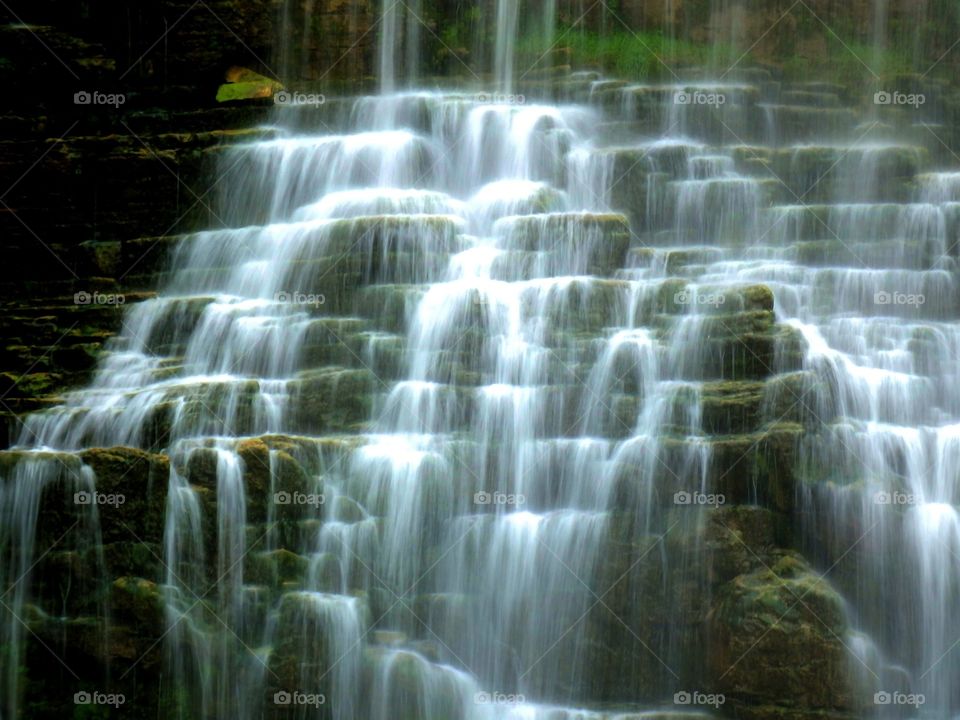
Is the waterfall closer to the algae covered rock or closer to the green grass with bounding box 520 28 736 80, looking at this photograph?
the green grass with bounding box 520 28 736 80

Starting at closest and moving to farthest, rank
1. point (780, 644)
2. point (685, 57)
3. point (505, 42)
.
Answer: point (780, 644) < point (685, 57) < point (505, 42)

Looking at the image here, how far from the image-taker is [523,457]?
11758 millimetres

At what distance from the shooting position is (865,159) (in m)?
16.2

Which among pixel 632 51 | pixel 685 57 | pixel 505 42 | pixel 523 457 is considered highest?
pixel 505 42

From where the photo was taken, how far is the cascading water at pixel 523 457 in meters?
10.8

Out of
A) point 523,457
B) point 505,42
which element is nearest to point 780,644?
point 523,457

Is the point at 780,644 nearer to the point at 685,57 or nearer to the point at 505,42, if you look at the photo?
the point at 685,57

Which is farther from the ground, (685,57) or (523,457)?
(685,57)

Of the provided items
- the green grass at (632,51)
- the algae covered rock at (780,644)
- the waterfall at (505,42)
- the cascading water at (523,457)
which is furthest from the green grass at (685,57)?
the algae covered rock at (780,644)

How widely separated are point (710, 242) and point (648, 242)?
0.84 meters

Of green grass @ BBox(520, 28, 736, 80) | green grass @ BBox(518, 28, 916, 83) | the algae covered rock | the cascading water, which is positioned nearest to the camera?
the algae covered rock

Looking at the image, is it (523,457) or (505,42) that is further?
(505,42)

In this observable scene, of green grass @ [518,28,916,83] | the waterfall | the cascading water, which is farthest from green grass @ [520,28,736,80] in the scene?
the cascading water

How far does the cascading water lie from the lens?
10820 millimetres
